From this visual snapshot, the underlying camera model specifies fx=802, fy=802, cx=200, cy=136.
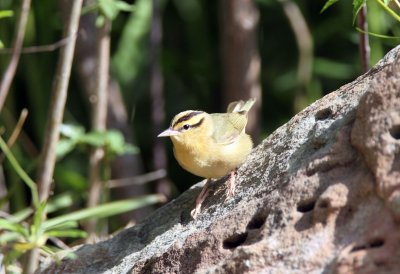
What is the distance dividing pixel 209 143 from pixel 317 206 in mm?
1692

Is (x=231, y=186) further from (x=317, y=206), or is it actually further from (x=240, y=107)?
(x=240, y=107)

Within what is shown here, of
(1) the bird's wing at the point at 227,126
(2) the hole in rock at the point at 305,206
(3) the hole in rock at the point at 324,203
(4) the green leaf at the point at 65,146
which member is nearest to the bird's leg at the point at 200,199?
(1) the bird's wing at the point at 227,126

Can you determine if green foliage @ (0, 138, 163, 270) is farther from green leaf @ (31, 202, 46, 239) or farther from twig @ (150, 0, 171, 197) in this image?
twig @ (150, 0, 171, 197)

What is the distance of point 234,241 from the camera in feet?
10.3

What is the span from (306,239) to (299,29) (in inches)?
163

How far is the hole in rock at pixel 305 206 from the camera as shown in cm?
289

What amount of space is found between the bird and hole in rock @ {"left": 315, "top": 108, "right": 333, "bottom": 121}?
0.63 m

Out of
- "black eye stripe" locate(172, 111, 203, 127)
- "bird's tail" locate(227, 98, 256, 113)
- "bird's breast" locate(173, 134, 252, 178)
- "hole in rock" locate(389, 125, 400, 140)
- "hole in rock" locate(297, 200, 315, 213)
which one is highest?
"bird's tail" locate(227, 98, 256, 113)

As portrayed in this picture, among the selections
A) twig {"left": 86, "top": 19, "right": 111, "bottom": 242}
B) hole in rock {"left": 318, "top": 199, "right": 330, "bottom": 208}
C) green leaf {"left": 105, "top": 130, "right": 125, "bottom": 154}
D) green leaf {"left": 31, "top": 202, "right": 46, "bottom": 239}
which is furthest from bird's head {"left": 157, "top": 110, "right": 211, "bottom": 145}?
hole in rock {"left": 318, "top": 199, "right": 330, "bottom": 208}

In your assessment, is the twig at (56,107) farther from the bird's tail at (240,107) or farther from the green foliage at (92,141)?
the bird's tail at (240,107)

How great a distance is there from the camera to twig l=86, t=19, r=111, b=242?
5.15 m

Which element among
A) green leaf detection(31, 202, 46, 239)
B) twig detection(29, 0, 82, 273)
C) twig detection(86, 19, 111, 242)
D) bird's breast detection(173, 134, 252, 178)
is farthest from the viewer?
twig detection(86, 19, 111, 242)

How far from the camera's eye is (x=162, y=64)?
7234mm

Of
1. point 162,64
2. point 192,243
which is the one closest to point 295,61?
point 162,64
